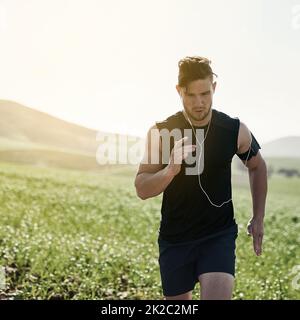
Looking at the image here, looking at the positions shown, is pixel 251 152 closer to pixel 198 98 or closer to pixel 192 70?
pixel 198 98

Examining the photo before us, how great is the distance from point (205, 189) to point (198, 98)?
2.34 ft

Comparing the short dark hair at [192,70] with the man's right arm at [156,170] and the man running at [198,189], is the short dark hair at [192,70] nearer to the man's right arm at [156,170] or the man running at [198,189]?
the man running at [198,189]

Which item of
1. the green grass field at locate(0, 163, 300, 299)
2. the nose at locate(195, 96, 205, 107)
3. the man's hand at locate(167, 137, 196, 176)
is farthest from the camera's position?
the green grass field at locate(0, 163, 300, 299)

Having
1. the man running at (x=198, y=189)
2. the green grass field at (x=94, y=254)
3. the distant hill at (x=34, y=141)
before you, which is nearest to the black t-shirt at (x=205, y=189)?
the man running at (x=198, y=189)

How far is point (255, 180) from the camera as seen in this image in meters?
5.05

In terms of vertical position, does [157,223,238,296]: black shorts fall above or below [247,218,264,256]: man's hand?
below

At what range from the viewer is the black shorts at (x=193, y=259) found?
4.52 metres

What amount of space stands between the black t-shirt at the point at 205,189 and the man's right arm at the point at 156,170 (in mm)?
141

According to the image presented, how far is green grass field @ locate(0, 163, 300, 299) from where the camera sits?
7.51 meters

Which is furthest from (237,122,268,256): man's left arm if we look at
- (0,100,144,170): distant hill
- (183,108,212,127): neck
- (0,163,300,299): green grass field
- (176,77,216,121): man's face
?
(0,100,144,170): distant hill

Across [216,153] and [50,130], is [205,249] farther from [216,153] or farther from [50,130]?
[50,130]

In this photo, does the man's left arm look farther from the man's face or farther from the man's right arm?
the man's right arm

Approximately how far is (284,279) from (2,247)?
4312 millimetres
